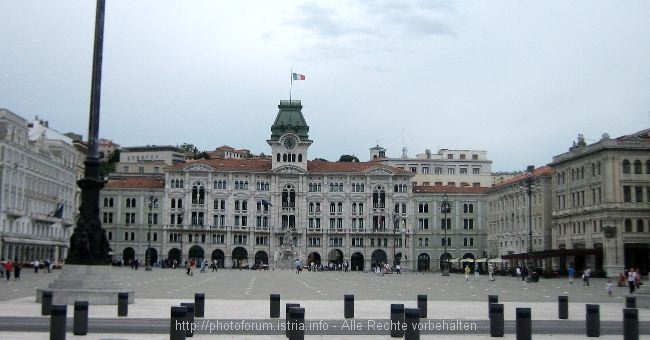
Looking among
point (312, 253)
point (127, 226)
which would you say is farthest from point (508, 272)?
point (127, 226)

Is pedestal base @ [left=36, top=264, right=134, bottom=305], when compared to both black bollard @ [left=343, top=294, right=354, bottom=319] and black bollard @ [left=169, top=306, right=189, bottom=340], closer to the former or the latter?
black bollard @ [left=343, top=294, right=354, bottom=319]

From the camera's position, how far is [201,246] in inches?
5241

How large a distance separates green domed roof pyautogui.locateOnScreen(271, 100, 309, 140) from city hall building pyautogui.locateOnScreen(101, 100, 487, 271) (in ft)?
22.0

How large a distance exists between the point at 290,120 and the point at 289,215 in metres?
19.2

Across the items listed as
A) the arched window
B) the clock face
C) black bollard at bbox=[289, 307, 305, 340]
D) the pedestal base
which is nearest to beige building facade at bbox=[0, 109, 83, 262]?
the clock face

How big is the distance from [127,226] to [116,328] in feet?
382

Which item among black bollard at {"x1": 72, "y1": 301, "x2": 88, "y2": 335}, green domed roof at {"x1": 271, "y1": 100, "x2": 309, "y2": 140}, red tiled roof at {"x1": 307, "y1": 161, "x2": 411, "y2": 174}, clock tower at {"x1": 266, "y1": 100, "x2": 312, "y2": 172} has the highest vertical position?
green domed roof at {"x1": 271, "y1": 100, "x2": 309, "y2": 140}

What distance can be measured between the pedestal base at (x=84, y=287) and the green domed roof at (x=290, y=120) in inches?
4372

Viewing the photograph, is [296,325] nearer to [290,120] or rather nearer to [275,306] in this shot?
[275,306]

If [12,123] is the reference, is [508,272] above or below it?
below

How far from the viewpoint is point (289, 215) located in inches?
5364

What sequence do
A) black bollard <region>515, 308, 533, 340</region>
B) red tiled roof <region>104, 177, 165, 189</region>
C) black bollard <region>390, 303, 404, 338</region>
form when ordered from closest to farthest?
black bollard <region>515, 308, 533, 340</region>, black bollard <region>390, 303, 404, 338</region>, red tiled roof <region>104, 177, 165, 189</region>

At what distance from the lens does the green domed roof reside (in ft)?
473

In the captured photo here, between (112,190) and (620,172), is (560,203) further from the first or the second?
(112,190)
